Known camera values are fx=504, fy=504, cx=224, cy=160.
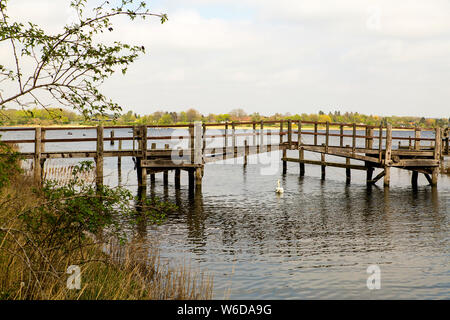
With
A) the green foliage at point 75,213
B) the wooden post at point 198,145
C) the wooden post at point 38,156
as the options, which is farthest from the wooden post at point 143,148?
the green foliage at point 75,213

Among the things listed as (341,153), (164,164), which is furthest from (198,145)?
(341,153)

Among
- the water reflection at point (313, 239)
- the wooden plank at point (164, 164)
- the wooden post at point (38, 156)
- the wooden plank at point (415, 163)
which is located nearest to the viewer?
the water reflection at point (313, 239)

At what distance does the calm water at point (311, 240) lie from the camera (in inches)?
417

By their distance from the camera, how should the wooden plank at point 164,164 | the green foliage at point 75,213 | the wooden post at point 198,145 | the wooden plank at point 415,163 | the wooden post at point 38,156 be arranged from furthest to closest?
the wooden plank at point 415,163 < the wooden plank at point 164,164 < the wooden post at point 198,145 < the wooden post at point 38,156 < the green foliage at point 75,213

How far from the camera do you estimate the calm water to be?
10.6 metres

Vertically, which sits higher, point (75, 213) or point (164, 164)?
point (75, 213)

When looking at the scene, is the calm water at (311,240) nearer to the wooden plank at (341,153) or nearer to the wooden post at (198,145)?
the wooden post at (198,145)

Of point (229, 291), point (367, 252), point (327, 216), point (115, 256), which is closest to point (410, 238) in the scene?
point (367, 252)

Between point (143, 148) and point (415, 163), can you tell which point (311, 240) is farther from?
point (415, 163)

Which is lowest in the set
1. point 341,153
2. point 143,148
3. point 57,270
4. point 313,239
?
point 313,239

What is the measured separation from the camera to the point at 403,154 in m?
27.3

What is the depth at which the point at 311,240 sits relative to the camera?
48.6 ft

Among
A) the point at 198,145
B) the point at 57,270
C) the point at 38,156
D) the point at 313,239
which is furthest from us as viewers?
the point at 198,145
